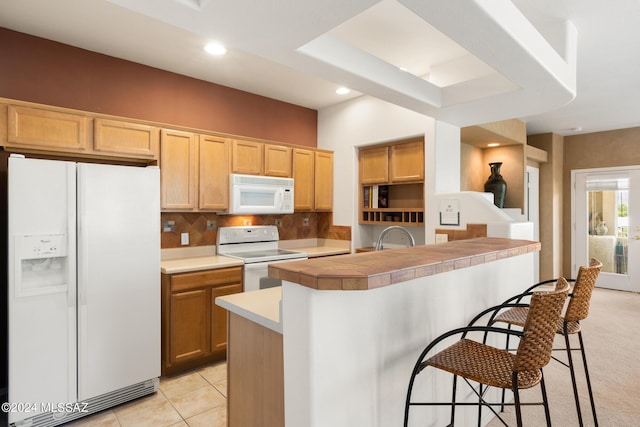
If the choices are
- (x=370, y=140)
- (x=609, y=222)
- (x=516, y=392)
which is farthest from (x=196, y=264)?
(x=609, y=222)

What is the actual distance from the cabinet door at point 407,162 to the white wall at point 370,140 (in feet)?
0.36

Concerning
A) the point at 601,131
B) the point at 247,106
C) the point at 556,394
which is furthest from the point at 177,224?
the point at 601,131

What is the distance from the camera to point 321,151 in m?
4.47

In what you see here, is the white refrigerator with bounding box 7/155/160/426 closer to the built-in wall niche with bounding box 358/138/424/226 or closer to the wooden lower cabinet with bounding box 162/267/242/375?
the wooden lower cabinet with bounding box 162/267/242/375

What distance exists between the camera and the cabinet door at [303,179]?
419cm

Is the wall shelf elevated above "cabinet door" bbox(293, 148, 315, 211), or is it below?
below

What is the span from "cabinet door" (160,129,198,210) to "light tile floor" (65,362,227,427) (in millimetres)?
1483

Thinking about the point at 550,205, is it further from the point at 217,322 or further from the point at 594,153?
the point at 217,322

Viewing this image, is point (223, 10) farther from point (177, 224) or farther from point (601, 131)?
point (601, 131)

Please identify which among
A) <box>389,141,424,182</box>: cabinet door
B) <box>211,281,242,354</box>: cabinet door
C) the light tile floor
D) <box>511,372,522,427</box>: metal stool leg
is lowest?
the light tile floor

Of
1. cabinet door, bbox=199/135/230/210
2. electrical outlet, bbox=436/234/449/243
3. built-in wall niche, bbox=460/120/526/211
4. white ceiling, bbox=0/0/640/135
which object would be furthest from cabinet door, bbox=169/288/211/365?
built-in wall niche, bbox=460/120/526/211

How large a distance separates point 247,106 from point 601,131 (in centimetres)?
576

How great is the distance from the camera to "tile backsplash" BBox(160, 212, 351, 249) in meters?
3.50

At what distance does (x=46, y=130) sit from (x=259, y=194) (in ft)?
5.99
